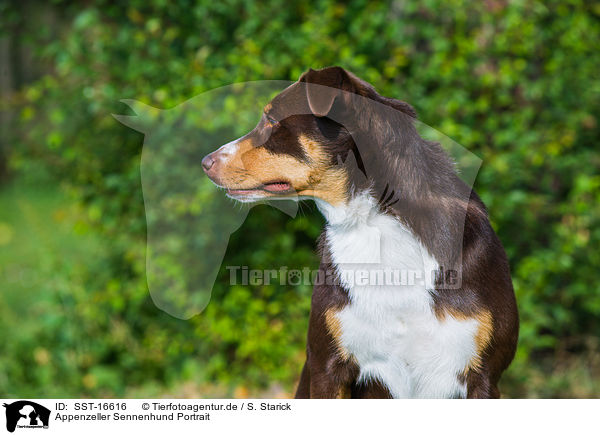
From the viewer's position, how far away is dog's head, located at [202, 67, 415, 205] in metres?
1.60

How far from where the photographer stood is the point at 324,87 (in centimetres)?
147

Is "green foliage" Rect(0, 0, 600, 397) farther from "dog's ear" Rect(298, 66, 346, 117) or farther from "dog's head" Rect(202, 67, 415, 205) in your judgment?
"dog's ear" Rect(298, 66, 346, 117)

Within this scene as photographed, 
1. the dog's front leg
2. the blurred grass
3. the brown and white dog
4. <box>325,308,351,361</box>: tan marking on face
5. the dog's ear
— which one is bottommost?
the blurred grass

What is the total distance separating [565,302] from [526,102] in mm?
1467

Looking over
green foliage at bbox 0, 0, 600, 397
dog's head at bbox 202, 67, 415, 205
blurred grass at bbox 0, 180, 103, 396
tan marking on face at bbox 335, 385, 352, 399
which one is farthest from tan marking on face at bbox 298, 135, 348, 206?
blurred grass at bbox 0, 180, 103, 396

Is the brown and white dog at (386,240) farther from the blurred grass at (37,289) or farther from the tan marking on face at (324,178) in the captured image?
the blurred grass at (37,289)

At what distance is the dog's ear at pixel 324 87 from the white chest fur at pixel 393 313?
0.94 feet

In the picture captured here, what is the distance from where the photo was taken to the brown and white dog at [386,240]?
5.11 ft

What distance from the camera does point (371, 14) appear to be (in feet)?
12.1

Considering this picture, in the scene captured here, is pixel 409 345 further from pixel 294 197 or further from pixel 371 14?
pixel 371 14
